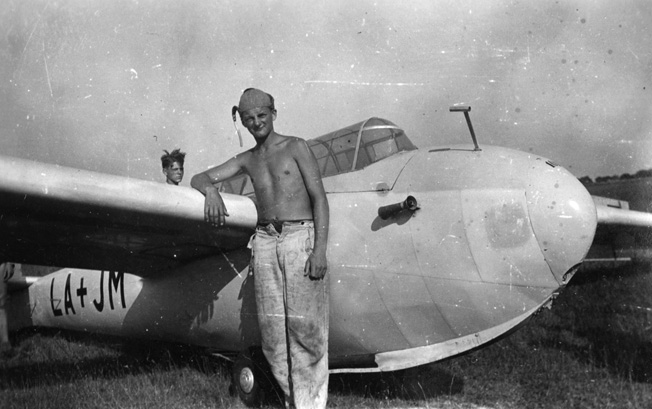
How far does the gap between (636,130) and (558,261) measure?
4.82 ft

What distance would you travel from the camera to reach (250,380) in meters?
5.27

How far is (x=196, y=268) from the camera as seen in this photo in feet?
19.8

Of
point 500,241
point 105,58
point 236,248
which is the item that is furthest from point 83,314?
point 500,241

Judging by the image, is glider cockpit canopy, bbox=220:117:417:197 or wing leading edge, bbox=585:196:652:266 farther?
wing leading edge, bbox=585:196:652:266

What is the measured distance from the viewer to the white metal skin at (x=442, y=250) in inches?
165

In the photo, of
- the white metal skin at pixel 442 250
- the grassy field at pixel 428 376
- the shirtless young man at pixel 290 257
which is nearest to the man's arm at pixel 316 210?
the shirtless young man at pixel 290 257

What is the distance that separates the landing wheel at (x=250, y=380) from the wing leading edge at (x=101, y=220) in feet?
3.53

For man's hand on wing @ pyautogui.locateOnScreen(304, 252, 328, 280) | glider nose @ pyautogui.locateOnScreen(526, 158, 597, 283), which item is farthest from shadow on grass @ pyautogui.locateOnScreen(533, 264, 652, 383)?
man's hand on wing @ pyautogui.locateOnScreen(304, 252, 328, 280)

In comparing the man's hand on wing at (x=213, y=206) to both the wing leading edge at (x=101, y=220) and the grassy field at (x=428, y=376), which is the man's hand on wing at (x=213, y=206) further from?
the grassy field at (x=428, y=376)

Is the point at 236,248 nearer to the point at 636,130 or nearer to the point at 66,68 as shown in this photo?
the point at 66,68

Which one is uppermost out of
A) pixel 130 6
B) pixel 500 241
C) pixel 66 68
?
pixel 130 6

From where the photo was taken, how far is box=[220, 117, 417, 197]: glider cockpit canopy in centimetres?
516

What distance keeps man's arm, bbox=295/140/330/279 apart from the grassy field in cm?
188

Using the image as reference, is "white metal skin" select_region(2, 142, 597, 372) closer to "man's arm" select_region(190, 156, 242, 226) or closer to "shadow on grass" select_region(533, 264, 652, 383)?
"man's arm" select_region(190, 156, 242, 226)
